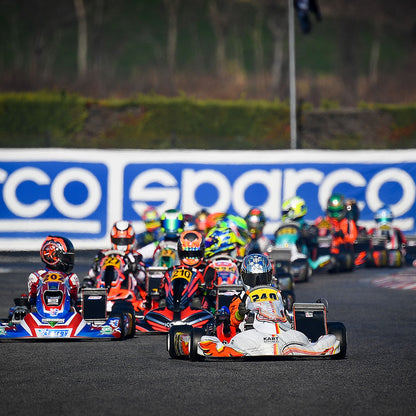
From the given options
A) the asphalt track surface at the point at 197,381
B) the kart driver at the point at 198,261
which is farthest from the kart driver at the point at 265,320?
the kart driver at the point at 198,261

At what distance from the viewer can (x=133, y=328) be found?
1058cm

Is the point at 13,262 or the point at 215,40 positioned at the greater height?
the point at 215,40

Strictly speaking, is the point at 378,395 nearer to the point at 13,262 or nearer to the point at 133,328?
the point at 133,328

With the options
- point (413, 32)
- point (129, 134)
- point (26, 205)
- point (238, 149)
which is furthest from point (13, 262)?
point (413, 32)

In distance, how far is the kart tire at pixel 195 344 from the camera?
885cm

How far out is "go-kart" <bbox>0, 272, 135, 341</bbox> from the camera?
10055 millimetres

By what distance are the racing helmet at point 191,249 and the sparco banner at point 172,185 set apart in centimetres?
772

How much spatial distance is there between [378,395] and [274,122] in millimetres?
23606

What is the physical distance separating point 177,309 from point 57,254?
1.36 m

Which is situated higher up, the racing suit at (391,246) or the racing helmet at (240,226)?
the racing helmet at (240,226)

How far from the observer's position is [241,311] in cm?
905

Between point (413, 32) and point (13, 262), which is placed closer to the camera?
point (13, 262)

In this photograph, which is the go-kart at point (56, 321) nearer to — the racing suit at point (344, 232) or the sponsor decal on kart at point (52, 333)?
the sponsor decal on kart at point (52, 333)

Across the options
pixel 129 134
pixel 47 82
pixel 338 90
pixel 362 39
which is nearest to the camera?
pixel 129 134
